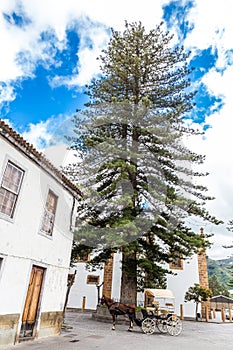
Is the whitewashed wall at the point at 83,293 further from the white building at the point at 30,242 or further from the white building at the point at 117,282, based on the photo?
the white building at the point at 30,242

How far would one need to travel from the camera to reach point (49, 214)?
839cm

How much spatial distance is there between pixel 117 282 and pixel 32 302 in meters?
14.7

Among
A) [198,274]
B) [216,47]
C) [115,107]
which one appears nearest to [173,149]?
[115,107]

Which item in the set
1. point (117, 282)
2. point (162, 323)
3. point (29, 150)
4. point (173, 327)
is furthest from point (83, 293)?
point (29, 150)

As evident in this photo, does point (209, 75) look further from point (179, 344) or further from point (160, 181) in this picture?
point (179, 344)

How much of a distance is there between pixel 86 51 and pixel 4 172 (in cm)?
959

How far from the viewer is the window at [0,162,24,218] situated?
21.2ft

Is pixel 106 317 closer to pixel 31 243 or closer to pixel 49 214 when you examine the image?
pixel 49 214

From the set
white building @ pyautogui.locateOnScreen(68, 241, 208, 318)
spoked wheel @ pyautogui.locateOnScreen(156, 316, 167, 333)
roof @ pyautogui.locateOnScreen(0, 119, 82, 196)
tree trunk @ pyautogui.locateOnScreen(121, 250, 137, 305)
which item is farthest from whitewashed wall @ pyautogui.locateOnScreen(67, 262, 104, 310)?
roof @ pyautogui.locateOnScreen(0, 119, 82, 196)

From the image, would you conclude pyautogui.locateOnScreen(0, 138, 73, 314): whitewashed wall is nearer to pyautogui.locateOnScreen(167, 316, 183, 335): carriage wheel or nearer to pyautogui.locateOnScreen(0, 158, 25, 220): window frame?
pyautogui.locateOnScreen(0, 158, 25, 220): window frame

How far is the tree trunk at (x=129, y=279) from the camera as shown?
12062 mm

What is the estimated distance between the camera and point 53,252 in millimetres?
8352

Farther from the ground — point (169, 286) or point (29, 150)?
point (29, 150)

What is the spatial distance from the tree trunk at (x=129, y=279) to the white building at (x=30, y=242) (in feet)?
12.7
